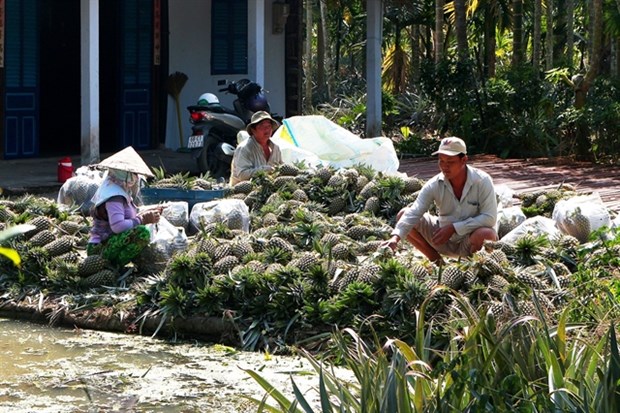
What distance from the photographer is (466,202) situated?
26.5ft

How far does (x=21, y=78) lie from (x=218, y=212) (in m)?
6.18

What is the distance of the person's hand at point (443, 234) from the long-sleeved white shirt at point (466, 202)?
0.12ft

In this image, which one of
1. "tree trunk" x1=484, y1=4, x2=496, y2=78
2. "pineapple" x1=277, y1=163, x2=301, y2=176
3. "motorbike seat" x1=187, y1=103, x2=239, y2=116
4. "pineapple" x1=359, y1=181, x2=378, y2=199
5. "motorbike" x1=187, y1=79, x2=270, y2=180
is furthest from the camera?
"tree trunk" x1=484, y1=4, x2=496, y2=78

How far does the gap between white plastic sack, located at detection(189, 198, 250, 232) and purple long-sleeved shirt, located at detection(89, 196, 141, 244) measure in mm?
948

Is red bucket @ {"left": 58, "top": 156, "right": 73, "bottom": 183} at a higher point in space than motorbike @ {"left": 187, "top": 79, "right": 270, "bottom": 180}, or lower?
lower

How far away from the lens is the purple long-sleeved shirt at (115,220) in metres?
8.26

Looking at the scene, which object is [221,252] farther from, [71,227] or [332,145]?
[332,145]

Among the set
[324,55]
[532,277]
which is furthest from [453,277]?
[324,55]

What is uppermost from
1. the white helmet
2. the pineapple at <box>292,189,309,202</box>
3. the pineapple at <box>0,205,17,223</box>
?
the white helmet

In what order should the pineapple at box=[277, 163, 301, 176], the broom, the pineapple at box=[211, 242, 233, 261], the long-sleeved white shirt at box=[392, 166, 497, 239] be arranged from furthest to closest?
the broom < the pineapple at box=[277, 163, 301, 176] < the pineapple at box=[211, 242, 233, 261] < the long-sleeved white shirt at box=[392, 166, 497, 239]

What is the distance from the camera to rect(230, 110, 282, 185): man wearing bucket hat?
35.1ft

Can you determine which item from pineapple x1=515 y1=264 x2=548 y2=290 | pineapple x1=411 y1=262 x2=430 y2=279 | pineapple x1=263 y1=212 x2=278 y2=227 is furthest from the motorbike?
pineapple x1=515 y1=264 x2=548 y2=290

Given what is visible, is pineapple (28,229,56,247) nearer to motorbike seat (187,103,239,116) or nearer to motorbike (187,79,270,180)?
motorbike (187,79,270,180)

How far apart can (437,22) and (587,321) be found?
57.2 ft
